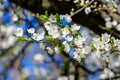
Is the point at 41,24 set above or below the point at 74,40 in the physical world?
above

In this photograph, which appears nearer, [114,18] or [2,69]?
[114,18]

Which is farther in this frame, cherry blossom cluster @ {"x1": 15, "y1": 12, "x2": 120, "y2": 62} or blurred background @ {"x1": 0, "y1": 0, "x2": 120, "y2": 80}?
blurred background @ {"x1": 0, "y1": 0, "x2": 120, "y2": 80}

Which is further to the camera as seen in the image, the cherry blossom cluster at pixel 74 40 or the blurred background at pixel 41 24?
the blurred background at pixel 41 24

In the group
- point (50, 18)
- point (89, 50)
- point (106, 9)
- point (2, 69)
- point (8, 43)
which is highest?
point (8, 43)

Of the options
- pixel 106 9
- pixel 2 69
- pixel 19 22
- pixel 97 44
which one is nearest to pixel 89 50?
pixel 97 44

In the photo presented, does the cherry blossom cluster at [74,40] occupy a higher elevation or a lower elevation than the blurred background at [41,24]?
lower

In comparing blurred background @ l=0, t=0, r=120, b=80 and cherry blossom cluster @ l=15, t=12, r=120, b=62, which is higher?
blurred background @ l=0, t=0, r=120, b=80

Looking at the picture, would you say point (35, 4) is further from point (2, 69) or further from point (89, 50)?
point (2, 69)

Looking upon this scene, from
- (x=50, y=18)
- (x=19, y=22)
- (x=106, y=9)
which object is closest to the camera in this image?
(x=50, y=18)

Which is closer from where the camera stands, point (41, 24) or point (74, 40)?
point (74, 40)

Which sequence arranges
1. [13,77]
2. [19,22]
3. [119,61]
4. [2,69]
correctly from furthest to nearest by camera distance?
[13,77], [2,69], [119,61], [19,22]

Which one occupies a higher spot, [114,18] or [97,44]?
[114,18]
